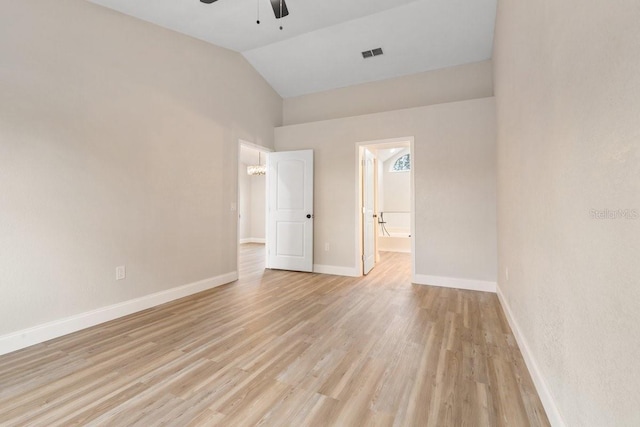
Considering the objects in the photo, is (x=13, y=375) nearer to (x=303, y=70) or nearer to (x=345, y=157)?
(x=345, y=157)

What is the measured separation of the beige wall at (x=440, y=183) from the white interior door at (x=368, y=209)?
0.84 ft

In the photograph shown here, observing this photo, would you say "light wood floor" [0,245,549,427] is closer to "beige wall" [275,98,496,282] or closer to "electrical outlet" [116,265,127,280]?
"electrical outlet" [116,265,127,280]

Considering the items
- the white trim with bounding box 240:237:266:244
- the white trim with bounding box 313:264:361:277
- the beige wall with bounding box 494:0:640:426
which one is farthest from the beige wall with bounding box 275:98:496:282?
the white trim with bounding box 240:237:266:244

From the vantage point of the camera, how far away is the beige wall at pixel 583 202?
0.78 m

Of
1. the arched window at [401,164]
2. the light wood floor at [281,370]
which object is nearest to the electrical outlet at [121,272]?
the light wood floor at [281,370]

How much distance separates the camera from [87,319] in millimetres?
2619

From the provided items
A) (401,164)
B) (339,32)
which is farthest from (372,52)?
(401,164)

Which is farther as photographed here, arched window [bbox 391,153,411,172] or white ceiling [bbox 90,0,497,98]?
arched window [bbox 391,153,411,172]

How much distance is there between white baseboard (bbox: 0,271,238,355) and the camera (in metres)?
2.21

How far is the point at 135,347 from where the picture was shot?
2244 millimetres

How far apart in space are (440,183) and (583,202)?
3.04 m

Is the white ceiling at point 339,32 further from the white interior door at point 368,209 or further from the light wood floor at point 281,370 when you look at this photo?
the light wood floor at point 281,370

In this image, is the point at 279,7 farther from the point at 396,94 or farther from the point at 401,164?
the point at 401,164

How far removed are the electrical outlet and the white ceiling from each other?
2.61m
